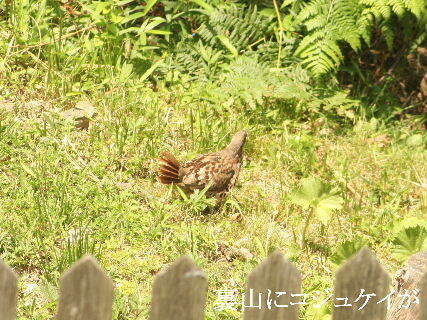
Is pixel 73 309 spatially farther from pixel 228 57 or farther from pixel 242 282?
pixel 228 57

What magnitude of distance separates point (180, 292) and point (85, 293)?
0.29 m

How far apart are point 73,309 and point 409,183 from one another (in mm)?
4030

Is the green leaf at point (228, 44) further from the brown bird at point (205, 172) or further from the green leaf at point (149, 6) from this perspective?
the brown bird at point (205, 172)

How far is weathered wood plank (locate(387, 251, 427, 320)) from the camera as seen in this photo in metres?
3.41

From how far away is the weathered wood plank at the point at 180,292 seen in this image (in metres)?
2.36

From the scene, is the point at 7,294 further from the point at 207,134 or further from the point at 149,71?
the point at 149,71

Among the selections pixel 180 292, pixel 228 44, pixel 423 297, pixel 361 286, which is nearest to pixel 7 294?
pixel 180 292

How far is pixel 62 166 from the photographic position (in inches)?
208

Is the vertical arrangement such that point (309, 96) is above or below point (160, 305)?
above

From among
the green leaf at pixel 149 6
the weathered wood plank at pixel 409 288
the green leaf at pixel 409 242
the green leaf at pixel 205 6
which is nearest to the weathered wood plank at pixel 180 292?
the weathered wood plank at pixel 409 288

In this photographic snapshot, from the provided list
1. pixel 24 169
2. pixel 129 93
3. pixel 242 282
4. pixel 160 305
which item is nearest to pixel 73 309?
pixel 160 305

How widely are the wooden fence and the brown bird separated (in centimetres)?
260

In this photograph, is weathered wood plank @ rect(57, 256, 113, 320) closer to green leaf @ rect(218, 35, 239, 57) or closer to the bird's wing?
the bird's wing

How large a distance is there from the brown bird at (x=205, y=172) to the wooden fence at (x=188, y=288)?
2598 millimetres
